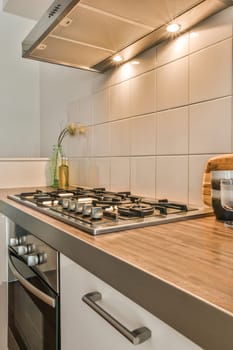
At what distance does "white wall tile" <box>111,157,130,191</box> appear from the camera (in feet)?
4.61

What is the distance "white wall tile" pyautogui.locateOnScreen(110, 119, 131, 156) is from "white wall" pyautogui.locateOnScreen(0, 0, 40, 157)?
1205 mm

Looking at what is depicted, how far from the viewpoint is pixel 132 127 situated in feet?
4.45

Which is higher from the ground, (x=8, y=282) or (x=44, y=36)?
(x=44, y=36)

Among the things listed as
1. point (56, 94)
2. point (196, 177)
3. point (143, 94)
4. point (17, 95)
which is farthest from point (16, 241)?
point (17, 95)

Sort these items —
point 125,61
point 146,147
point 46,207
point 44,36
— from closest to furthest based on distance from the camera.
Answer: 1. point 46,207
2. point 44,36
3. point 146,147
4. point 125,61

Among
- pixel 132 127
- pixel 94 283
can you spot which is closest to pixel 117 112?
pixel 132 127

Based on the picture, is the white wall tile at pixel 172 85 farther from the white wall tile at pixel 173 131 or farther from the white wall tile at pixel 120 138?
the white wall tile at pixel 120 138

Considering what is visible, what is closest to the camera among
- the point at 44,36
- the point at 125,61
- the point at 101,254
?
the point at 101,254

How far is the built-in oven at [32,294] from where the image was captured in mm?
763

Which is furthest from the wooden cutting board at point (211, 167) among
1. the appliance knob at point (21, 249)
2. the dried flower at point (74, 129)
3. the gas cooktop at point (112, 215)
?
the dried flower at point (74, 129)

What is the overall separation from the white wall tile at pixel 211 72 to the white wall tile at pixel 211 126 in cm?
3

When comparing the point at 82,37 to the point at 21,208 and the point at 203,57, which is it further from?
the point at 21,208

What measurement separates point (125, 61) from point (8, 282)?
1.12 m

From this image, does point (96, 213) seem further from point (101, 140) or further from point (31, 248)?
point (101, 140)
